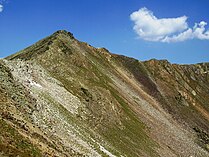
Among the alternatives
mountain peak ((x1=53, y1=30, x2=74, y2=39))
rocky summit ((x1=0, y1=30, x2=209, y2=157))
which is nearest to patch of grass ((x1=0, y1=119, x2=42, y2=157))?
rocky summit ((x1=0, y1=30, x2=209, y2=157))

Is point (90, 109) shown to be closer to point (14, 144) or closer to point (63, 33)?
point (14, 144)

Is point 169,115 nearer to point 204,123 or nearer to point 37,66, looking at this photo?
point 204,123

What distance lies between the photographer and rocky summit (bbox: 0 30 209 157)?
3862 cm

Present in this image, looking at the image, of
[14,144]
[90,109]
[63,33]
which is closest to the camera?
[14,144]

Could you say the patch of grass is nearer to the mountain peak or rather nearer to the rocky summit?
the rocky summit

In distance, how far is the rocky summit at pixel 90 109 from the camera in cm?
3862

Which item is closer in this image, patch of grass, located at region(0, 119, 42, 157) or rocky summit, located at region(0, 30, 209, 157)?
patch of grass, located at region(0, 119, 42, 157)

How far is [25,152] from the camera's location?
29.1 metres

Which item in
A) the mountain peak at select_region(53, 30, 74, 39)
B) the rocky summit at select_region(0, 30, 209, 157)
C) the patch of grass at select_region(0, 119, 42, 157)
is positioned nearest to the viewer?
the patch of grass at select_region(0, 119, 42, 157)

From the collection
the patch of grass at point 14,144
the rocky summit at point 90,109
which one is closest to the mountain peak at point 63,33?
the rocky summit at point 90,109

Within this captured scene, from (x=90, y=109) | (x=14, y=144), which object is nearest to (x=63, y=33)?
(x=90, y=109)

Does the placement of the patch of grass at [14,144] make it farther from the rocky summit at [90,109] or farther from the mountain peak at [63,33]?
the mountain peak at [63,33]

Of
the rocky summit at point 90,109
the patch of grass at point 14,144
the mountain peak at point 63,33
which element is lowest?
the patch of grass at point 14,144

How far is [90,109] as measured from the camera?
212ft
